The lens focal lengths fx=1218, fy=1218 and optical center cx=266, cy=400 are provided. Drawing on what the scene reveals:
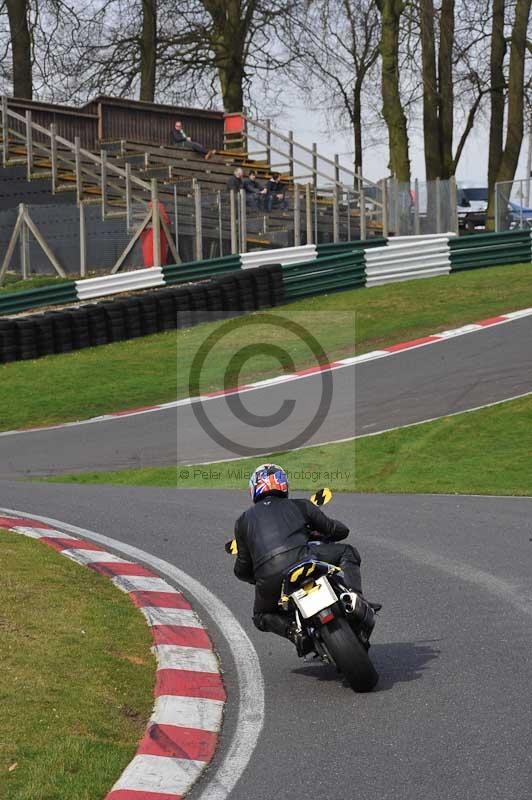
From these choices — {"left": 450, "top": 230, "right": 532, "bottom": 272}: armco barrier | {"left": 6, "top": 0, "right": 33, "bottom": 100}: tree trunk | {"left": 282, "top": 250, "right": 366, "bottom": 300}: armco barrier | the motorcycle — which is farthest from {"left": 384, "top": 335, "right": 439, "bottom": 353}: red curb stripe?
{"left": 6, "top": 0, "right": 33, "bottom": 100}: tree trunk

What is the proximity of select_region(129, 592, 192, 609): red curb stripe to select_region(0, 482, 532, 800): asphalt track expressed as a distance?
31 cm

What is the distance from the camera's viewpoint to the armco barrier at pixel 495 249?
2967cm

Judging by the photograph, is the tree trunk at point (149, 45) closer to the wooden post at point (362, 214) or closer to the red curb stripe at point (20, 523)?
the wooden post at point (362, 214)

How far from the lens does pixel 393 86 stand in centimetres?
3741

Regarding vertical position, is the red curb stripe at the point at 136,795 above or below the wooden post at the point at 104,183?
below

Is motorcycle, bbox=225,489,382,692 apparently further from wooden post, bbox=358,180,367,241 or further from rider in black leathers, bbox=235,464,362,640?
wooden post, bbox=358,180,367,241

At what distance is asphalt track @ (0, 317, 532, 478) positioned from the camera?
1666 centimetres

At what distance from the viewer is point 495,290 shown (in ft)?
85.8

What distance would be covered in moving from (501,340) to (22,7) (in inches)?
1048

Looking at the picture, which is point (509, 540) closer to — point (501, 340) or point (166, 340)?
point (501, 340)

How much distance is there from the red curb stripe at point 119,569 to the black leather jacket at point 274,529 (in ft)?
8.48

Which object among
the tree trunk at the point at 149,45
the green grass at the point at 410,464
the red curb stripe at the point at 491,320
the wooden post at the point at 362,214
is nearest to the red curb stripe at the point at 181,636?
the green grass at the point at 410,464

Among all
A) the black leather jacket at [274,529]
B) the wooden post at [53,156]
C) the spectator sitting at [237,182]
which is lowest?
the black leather jacket at [274,529]

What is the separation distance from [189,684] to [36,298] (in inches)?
760
